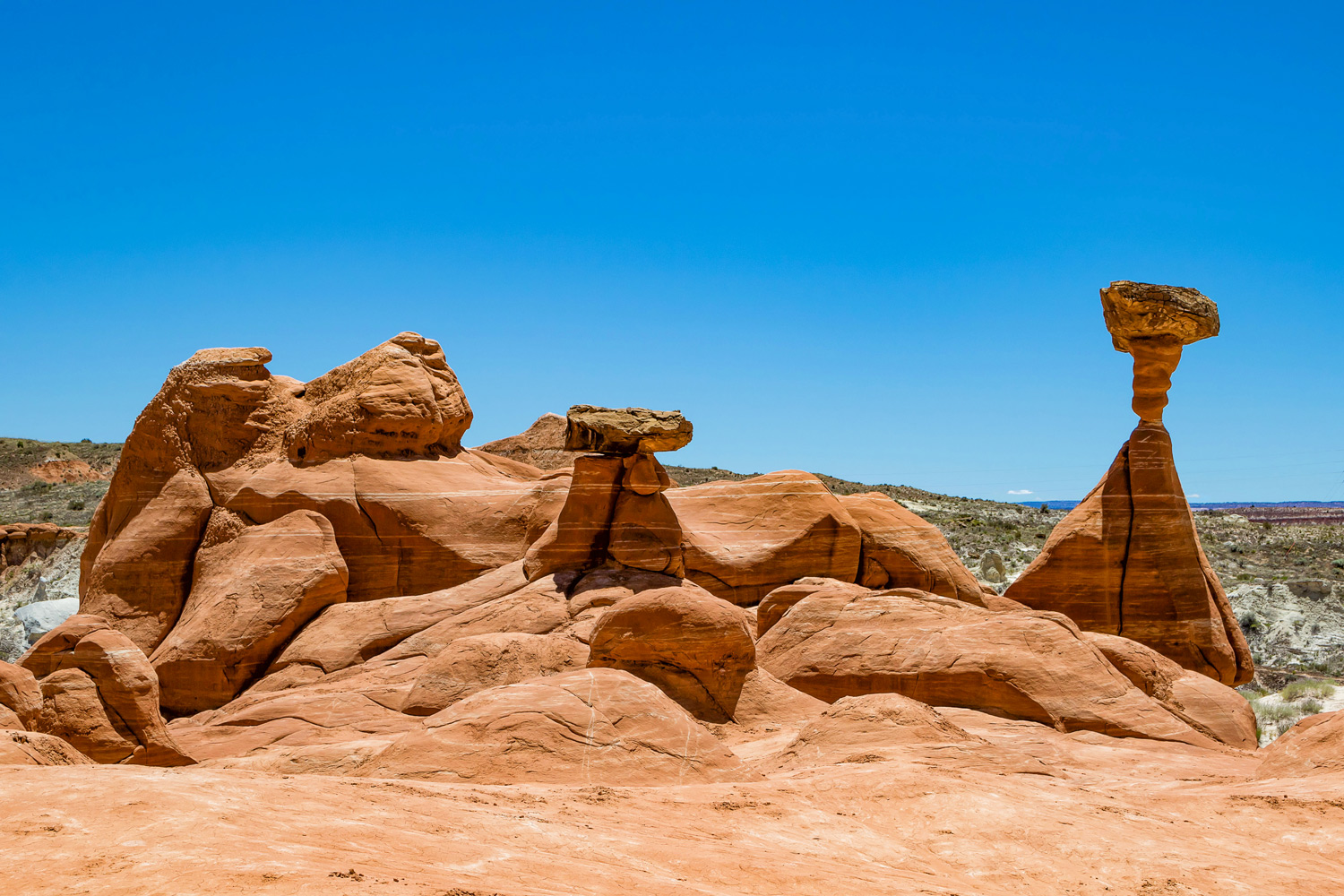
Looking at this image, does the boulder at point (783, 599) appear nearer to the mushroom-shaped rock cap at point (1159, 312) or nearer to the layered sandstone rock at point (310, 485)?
the layered sandstone rock at point (310, 485)

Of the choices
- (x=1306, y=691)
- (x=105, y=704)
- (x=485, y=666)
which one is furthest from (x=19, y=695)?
(x=1306, y=691)

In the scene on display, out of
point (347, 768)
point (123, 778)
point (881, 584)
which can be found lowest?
point (347, 768)

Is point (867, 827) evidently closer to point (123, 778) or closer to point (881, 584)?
point (123, 778)

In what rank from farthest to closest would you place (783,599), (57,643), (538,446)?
1. (538,446)
2. (783,599)
3. (57,643)

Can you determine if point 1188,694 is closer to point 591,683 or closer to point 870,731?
point 870,731

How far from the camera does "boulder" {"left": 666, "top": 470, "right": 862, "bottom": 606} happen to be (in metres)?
20.3

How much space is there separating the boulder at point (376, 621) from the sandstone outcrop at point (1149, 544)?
9844 millimetres

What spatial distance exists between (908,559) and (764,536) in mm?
2858

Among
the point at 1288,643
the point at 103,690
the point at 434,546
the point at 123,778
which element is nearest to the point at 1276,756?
the point at 123,778

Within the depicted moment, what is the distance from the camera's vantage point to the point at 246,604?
18.1 m

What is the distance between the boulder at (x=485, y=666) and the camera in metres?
14.6

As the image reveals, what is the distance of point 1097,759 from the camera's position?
38.4ft

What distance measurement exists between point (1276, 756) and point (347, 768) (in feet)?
31.6

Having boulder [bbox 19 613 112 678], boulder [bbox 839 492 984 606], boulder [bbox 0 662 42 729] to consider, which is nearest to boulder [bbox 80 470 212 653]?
boulder [bbox 19 613 112 678]
